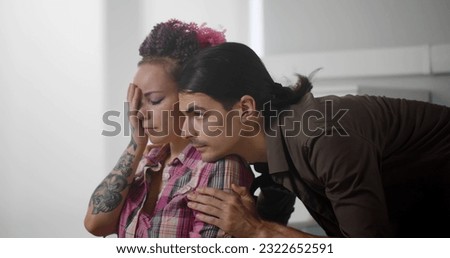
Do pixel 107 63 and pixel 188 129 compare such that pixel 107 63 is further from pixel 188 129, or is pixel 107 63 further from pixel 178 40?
pixel 188 129

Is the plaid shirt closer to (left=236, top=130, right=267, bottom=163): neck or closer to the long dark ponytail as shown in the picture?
(left=236, top=130, right=267, bottom=163): neck

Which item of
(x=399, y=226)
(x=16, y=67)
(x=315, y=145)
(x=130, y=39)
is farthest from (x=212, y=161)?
(x=16, y=67)

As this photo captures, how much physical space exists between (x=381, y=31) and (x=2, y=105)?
57.5 inches

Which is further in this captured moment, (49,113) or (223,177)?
(49,113)

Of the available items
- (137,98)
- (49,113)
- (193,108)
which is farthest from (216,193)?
(49,113)

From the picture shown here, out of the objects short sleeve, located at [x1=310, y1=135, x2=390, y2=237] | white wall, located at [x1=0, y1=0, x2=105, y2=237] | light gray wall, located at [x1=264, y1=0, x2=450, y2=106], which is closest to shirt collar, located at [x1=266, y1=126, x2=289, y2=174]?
short sleeve, located at [x1=310, y1=135, x2=390, y2=237]

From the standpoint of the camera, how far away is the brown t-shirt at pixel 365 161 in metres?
1.93

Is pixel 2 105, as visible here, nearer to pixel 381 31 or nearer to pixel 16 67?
pixel 16 67

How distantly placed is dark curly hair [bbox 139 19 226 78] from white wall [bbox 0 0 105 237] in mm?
218

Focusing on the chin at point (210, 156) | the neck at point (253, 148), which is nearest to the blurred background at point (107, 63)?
the neck at point (253, 148)

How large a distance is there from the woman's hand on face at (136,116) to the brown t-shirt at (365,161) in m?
0.48

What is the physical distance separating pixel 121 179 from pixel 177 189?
218 millimetres

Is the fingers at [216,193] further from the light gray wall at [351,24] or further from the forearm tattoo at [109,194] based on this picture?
the light gray wall at [351,24]

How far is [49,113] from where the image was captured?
2.23m
